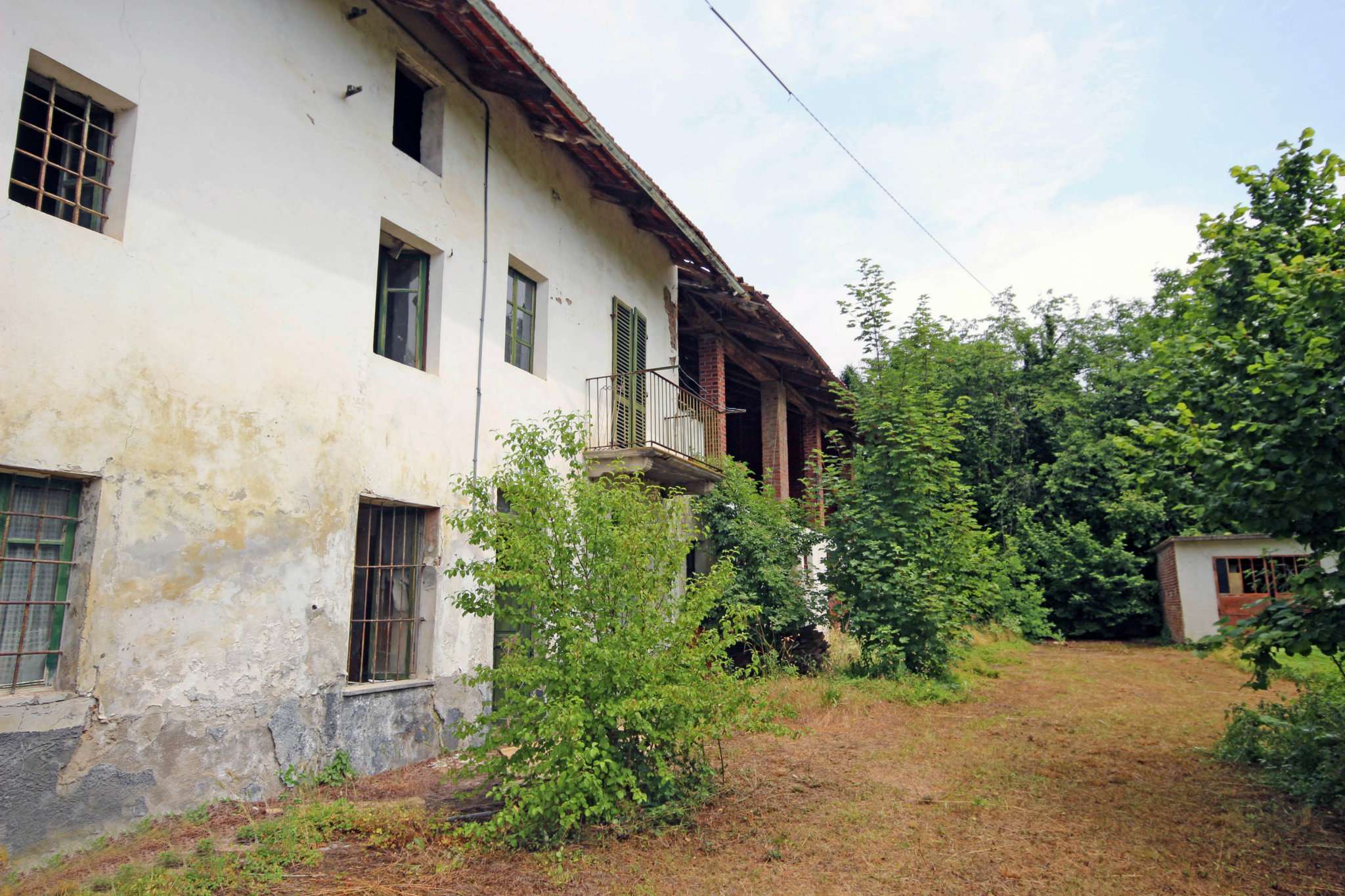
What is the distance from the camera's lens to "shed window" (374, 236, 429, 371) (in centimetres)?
762

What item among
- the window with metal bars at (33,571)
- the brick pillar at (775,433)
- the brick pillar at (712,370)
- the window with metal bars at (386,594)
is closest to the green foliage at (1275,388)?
the window with metal bars at (386,594)

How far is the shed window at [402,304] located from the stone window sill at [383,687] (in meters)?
2.83

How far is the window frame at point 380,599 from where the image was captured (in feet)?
22.7

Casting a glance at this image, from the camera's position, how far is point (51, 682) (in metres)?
4.82

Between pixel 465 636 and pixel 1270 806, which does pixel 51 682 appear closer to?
pixel 465 636

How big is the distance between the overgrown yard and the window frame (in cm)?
88

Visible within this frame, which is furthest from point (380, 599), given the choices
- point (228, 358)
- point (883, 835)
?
point (883, 835)

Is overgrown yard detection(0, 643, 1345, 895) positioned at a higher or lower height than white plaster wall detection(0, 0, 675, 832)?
lower

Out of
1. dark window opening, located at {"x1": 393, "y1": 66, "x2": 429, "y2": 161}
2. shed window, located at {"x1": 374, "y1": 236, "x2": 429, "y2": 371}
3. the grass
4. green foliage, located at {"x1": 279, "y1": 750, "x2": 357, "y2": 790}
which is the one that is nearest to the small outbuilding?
the grass

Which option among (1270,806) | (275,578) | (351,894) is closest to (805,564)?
(1270,806)

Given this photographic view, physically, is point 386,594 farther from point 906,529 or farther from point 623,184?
point 906,529

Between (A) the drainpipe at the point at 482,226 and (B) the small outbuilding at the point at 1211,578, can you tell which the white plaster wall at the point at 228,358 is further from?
(B) the small outbuilding at the point at 1211,578

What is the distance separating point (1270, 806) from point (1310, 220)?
3977mm

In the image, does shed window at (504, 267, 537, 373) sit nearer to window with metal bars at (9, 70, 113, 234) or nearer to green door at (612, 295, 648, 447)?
green door at (612, 295, 648, 447)
